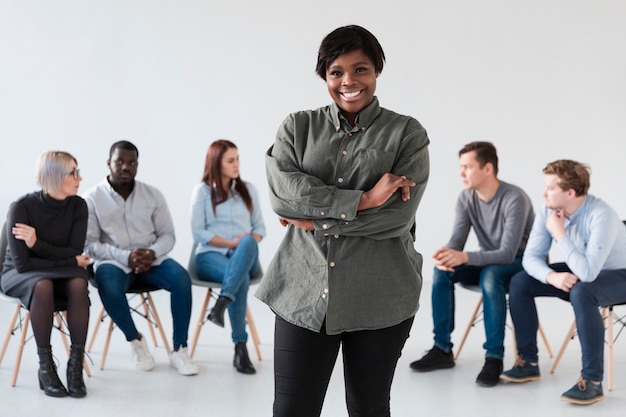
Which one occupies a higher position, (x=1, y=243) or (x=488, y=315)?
(x=1, y=243)

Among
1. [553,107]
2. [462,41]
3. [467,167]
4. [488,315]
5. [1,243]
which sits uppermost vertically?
[462,41]

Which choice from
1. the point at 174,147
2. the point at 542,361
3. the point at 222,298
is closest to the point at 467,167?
the point at 542,361

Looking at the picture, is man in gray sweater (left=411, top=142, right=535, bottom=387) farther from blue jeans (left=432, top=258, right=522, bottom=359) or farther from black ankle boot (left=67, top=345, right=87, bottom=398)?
black ankle boot (left=67, top=345, right=87, bottom=398)

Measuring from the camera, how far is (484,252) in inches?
164

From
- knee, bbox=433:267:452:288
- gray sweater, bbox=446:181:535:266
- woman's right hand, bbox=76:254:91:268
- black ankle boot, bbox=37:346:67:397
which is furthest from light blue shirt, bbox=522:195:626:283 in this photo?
black ankle boot, bbox=37:346:67:397

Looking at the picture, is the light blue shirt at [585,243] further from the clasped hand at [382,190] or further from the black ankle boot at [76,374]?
the black ankle boot at [76,374]

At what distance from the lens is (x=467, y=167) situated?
4.28m

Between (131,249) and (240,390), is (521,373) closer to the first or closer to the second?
(240,390)

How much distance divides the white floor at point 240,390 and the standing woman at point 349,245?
1471 mm

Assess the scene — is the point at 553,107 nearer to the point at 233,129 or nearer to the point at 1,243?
the point at 233,129

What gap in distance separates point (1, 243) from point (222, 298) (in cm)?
106

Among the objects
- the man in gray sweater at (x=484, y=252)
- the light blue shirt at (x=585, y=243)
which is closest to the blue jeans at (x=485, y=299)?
the man in gray sweater at (x=484, y=252)

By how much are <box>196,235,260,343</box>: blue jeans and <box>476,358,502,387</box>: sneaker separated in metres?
1.14

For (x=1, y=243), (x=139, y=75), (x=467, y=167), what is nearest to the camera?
(x=1, y=243)
